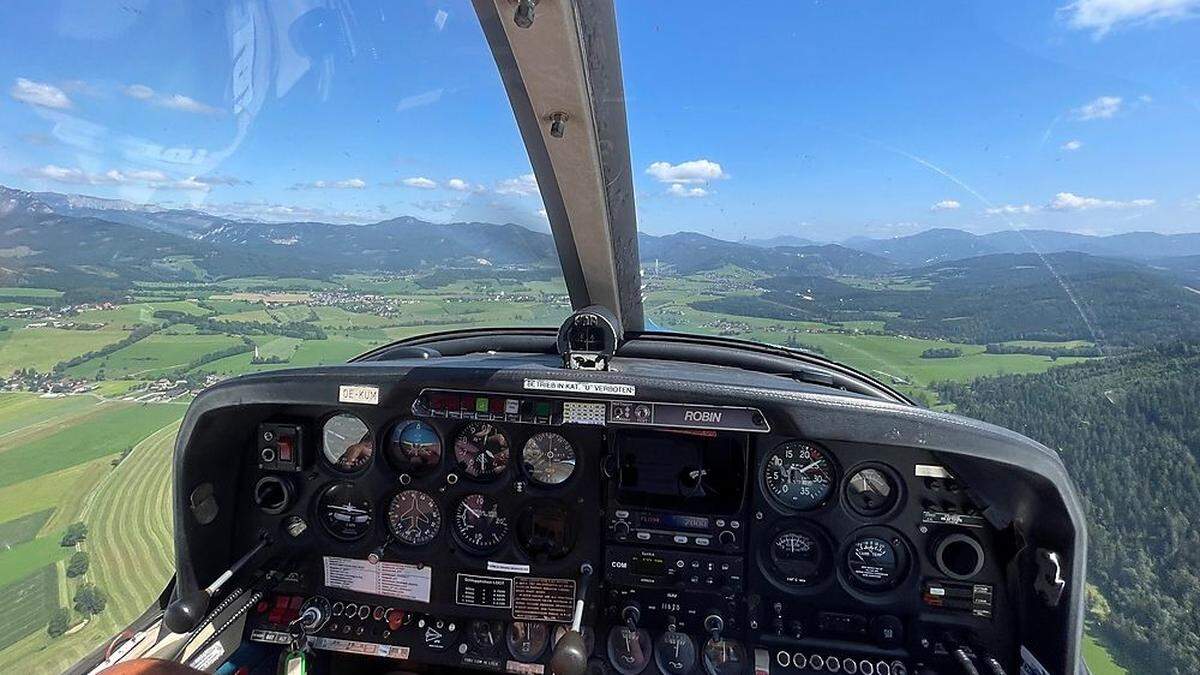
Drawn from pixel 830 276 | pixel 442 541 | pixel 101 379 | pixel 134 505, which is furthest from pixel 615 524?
pixel 101 379

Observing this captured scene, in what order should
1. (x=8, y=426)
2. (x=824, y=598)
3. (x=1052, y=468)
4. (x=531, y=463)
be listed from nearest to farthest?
(x=1052, y=468), (x=824, y=598), (x=531, y=463), (x=8, y=426)

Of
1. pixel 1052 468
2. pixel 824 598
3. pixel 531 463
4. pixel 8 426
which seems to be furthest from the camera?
pixel 8 426

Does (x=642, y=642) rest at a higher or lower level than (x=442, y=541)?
lower

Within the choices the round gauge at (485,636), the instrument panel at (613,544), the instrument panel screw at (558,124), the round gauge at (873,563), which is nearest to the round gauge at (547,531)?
the instrument panel at (613,544)

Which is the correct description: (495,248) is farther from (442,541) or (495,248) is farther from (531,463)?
(442,541)

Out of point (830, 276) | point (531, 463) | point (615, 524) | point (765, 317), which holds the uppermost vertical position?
point (830, 276)

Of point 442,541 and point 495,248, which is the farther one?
point 495,248

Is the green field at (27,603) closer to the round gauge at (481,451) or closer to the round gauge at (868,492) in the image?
the round gauge at (481,451)
